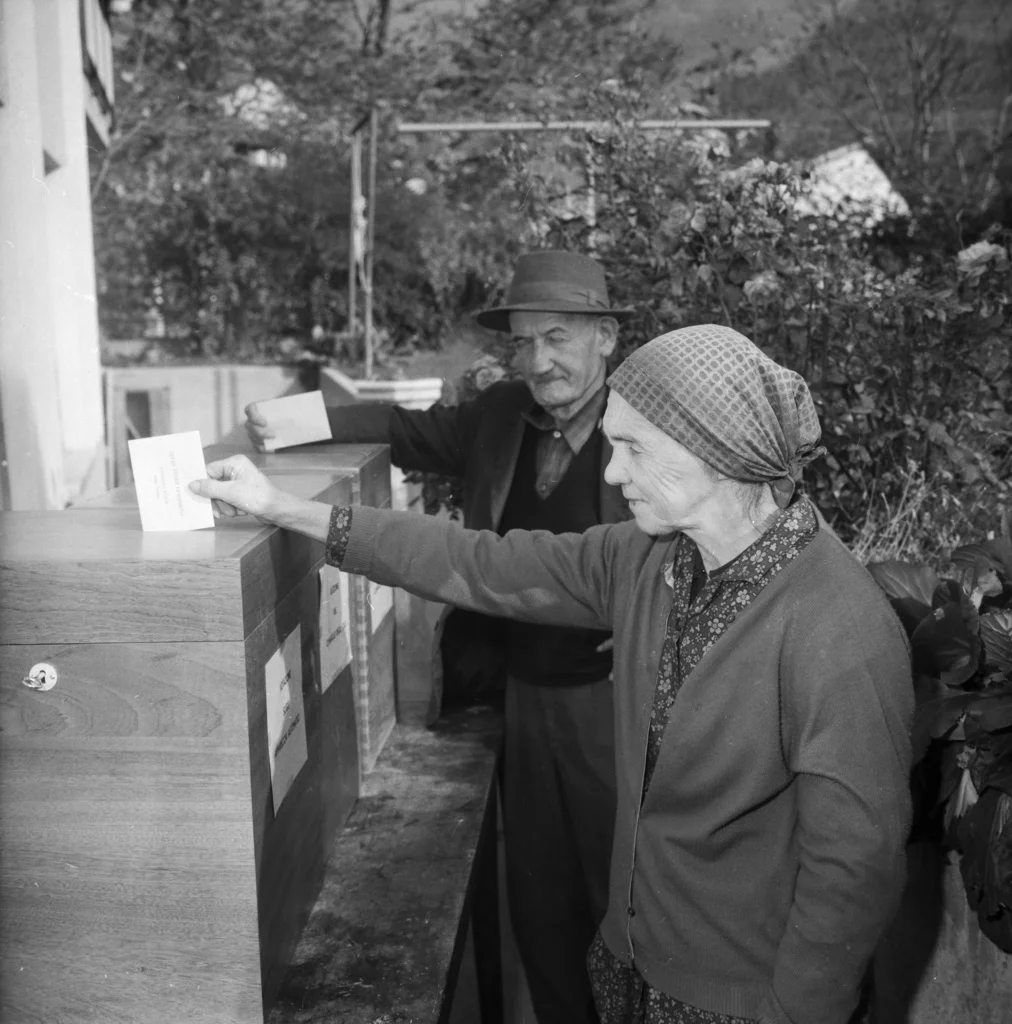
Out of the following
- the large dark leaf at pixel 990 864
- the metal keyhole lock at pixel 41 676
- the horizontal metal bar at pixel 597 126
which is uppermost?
the horizontal metal bar at pixel 597 126

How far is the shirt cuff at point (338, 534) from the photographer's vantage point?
70.6 inches

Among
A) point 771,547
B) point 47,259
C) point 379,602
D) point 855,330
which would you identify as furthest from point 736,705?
point 47,259

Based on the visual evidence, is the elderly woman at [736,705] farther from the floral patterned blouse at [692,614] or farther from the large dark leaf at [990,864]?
the large dark leaf at [990,864]

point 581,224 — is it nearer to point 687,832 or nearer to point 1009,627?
point 1009,627

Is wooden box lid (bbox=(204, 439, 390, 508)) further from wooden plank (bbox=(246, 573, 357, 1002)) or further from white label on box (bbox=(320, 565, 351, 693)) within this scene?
wooden plank (bbox=(246, 573, 357, 1002))

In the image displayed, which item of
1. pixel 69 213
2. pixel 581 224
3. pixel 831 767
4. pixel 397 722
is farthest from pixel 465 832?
pixel 69 213

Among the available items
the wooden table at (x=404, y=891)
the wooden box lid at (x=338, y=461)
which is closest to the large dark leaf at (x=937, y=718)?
the wooden table at (x=404, y=891)

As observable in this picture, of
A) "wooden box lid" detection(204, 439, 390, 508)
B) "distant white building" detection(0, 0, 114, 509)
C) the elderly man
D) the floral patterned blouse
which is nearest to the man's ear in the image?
the elderly man

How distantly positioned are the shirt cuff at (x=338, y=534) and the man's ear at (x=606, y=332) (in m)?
1.36

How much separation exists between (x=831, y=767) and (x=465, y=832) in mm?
961

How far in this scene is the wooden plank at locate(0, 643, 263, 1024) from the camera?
136cm

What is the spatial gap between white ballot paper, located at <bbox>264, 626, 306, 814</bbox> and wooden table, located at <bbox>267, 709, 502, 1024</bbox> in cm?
31

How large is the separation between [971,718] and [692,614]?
61 cm

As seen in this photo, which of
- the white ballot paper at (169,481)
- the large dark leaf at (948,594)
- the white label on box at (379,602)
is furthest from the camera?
the white label on box at (379,602)
